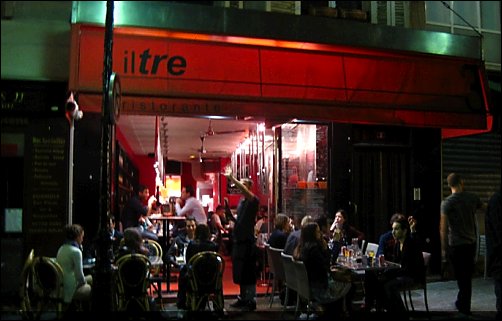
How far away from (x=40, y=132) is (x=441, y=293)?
24.9 feet

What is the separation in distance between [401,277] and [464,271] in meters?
0.97

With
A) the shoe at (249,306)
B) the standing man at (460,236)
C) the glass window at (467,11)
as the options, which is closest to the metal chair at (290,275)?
the shoe at (249,306)

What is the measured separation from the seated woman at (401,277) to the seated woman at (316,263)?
71 centimetres

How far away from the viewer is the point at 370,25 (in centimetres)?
1041

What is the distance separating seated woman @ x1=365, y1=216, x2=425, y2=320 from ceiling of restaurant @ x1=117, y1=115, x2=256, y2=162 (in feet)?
14.1

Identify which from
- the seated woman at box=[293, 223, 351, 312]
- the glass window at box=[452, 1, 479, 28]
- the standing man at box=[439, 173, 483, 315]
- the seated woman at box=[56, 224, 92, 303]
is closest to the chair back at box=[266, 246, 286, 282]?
the seated woman at box=[293, 223, 351, 312]

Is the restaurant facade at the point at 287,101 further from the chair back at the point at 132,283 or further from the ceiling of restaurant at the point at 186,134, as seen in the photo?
the chair back at the point at 132,283

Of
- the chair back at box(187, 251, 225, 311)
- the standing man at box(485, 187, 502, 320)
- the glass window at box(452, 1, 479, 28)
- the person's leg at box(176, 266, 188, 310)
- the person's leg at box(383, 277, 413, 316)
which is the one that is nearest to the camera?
the standing man at box(485, 187, 502, 320)

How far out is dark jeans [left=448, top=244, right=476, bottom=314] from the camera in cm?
775

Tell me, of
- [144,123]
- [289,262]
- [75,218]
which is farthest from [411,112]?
[75,218]

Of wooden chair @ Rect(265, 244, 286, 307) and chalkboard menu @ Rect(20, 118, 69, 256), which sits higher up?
chalkboard menu @ Rect(20, 118, 69, 256)

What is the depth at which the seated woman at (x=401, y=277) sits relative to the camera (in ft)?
24.6

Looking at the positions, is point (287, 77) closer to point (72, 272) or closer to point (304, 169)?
point (304, 169)

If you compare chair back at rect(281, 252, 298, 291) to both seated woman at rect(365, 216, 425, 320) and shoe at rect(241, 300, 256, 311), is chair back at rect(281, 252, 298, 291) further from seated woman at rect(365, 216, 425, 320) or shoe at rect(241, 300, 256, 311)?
seated woman at rect(365, 216, 425, 320)
